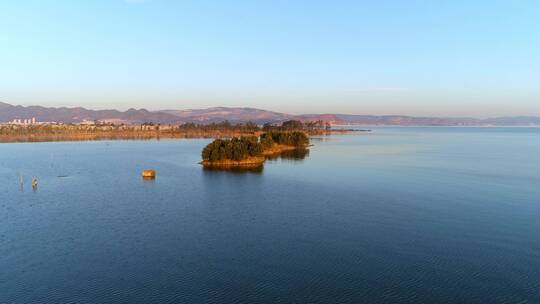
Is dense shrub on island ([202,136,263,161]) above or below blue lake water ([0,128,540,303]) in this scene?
above

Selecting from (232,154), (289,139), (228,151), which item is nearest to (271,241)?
(232,154)

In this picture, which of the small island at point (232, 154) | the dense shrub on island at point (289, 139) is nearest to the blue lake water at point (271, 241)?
the small island at point (232, 154)

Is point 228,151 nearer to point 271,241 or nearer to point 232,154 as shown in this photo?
point 232,154

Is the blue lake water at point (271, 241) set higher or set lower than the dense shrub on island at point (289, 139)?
lower

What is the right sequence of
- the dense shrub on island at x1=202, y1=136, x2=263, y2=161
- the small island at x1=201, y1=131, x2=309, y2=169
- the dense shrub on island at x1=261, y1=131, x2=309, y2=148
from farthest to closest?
the dense shrub on island at x1=261, y1=131, x2=309, y2=148 < the dense shrub on island at x1=202, y1=136, x2=263, y2=161 < the small island at x1=201, y1=131, x2=309, y2=169

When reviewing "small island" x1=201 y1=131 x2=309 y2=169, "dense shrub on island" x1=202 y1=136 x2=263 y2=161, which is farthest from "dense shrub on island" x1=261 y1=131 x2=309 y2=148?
"dense shrub on island" x1=202 y1=136 x2=263 y2=161

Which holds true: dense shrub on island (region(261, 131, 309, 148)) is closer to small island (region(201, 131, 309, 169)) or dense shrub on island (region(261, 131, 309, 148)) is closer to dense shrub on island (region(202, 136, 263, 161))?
small island (region(201, 131, 309, 169))

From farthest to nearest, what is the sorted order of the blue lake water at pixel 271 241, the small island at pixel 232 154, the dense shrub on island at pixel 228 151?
the dense shrub on island at pixel 228 151, the small island at pixel 232 154, the blue lake water at pixel 271 241

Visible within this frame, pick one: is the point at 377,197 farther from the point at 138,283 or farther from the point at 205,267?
the point at 138,283

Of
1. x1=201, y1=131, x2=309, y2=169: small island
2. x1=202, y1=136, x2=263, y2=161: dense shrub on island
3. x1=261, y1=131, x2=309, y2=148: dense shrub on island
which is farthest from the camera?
x1=261, y1=131, x2=309, y2=148: dense shrub on island

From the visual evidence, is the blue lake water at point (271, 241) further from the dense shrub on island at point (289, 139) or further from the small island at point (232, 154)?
the dense shrub on island at point (289, 139)
